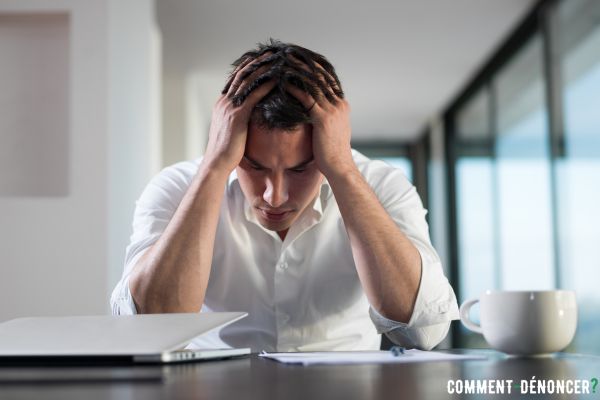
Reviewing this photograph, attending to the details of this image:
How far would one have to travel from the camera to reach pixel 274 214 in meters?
1.47

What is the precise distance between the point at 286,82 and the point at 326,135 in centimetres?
12

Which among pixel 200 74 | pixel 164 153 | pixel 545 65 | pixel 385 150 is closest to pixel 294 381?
pixel 545 65

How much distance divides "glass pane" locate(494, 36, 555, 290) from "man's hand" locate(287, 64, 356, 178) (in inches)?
129

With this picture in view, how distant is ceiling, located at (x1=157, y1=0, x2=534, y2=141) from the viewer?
4805mm

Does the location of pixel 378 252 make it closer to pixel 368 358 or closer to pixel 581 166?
pixel 368 358

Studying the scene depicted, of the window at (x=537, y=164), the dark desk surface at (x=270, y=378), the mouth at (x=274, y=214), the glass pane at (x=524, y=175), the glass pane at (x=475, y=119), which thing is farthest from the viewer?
the glass pane at (x=475, y=119)

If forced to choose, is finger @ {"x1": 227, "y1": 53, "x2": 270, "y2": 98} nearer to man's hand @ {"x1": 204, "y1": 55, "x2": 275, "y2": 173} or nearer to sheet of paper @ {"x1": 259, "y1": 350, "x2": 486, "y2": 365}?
man's hand @ {"x1": 204, "y1": 55, "x2": 275, "y2": 173}

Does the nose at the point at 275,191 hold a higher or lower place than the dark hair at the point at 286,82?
lower

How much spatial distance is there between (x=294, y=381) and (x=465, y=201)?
6.45 meters

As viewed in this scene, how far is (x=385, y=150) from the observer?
9.23 meters

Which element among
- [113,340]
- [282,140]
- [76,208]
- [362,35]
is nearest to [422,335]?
[282,140]

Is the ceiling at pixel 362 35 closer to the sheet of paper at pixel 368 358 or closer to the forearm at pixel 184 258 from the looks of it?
the forearm at pixel 184 258

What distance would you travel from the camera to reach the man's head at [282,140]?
1396 millimetres

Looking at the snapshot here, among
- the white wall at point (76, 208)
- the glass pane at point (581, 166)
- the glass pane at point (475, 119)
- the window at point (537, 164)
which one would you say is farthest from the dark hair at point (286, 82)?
the glass pane at point (475, 119)
